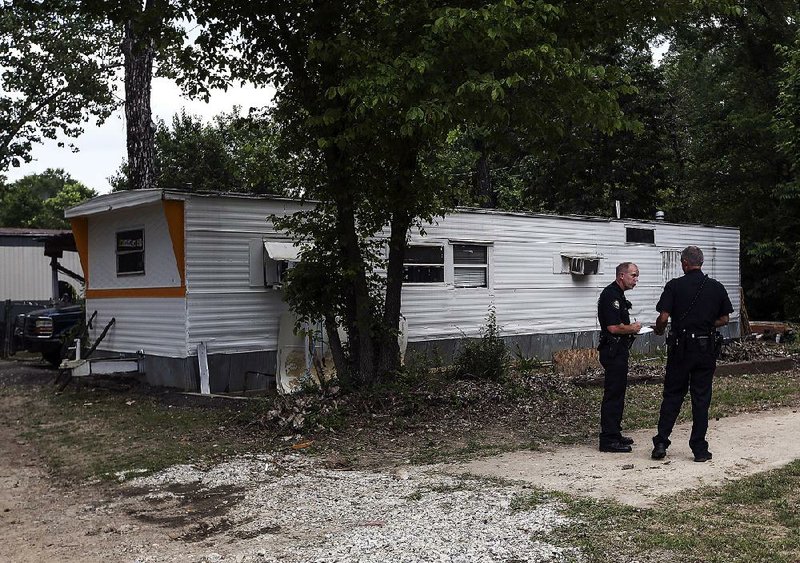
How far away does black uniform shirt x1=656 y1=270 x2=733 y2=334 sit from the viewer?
7.38 meters

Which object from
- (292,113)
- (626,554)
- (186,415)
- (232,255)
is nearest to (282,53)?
(292,113)

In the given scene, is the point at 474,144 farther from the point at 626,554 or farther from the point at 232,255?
the point at 626,554

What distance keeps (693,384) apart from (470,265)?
9.03 metres

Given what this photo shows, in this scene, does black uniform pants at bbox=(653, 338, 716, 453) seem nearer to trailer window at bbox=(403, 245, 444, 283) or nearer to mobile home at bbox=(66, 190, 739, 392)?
mobile home at bbox=(66, 190, 739, 392)

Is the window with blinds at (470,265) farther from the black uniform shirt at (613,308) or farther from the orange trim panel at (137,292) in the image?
the black uniform shirt at (613,308)

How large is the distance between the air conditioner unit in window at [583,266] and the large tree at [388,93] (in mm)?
7286

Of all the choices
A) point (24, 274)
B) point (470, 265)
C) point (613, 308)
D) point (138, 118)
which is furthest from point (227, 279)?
point (24, 274)

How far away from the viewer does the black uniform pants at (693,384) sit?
7.27 m

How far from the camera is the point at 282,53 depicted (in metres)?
10.7

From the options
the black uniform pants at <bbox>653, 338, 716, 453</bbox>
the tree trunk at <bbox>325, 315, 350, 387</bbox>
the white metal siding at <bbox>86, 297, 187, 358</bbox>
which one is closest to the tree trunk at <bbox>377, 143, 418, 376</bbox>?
the tree trunk at <bbox>325, 315, 350, 387</bbox>

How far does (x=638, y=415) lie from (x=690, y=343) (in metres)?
2.85

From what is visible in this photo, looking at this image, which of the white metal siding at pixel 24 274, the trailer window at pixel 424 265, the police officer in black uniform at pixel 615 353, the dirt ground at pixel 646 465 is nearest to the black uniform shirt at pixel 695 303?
the police officer in black uniform at pixel 615 353

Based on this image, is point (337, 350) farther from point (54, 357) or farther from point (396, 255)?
point (54, 357)

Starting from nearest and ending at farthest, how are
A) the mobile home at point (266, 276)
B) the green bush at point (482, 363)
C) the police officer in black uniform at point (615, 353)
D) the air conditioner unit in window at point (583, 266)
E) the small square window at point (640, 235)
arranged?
the police officer in black uniform at point (615, 353), the green bush at point (482, 363), the mobile home at point (266, 276), the air conditioner unit in window at point (583, 266), the small square window at point (640, 235)
